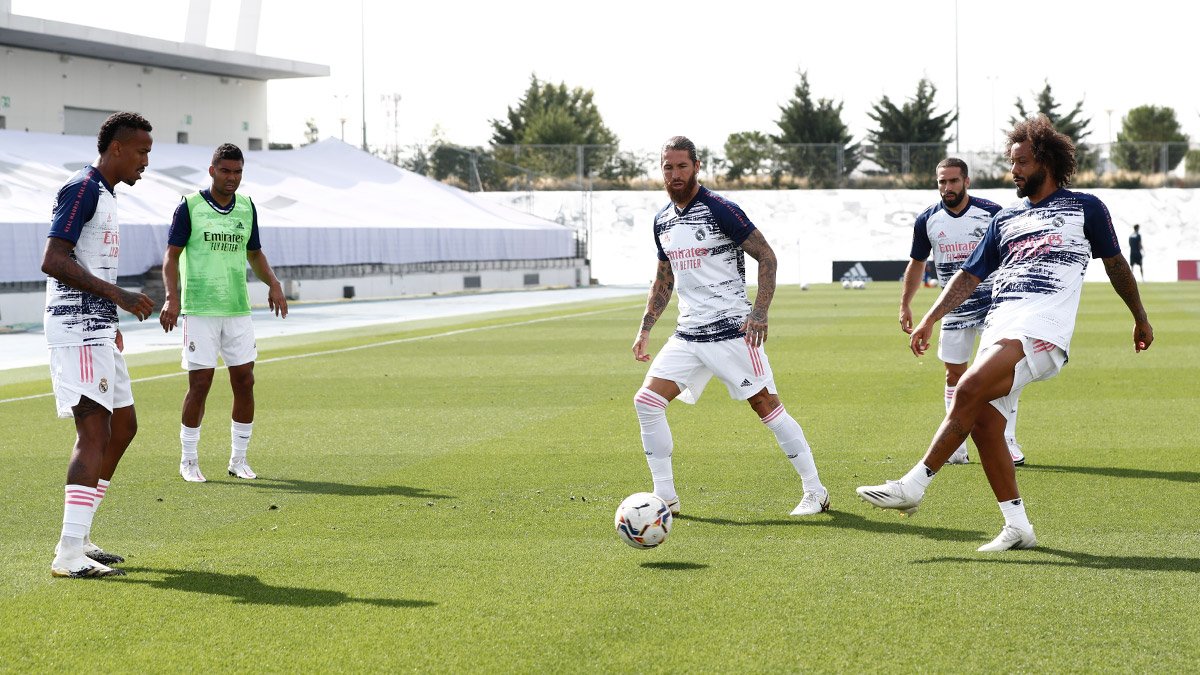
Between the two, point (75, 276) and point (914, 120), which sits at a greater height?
point (914, 120)

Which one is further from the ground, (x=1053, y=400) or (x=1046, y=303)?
(x=1046, y=303)

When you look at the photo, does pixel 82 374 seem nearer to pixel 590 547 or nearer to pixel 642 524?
pixel 590 547

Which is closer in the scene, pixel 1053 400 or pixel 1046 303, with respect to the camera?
pixel 1046 303

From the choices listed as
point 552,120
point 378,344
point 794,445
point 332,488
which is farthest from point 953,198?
point 552,120

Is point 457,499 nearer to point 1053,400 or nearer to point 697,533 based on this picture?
point 697,533

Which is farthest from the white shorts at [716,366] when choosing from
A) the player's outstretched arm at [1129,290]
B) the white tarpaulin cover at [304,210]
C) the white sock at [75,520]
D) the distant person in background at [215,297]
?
the white tarpaulin cover at [304,210]

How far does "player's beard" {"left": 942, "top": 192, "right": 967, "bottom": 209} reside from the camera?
32.9 ft

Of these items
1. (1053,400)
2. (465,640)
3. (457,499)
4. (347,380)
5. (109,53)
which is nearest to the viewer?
(465,640)

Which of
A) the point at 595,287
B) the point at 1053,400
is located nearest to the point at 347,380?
the point at 1053,400

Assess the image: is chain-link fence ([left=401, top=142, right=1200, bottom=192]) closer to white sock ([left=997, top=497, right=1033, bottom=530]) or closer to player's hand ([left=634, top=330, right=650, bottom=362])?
player's hand ([left=634, top=330, right=650, bottom=362])

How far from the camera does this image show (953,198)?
10055mm

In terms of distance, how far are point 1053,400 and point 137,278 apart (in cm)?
2649

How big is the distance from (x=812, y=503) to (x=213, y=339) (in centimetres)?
445

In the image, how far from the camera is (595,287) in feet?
182
